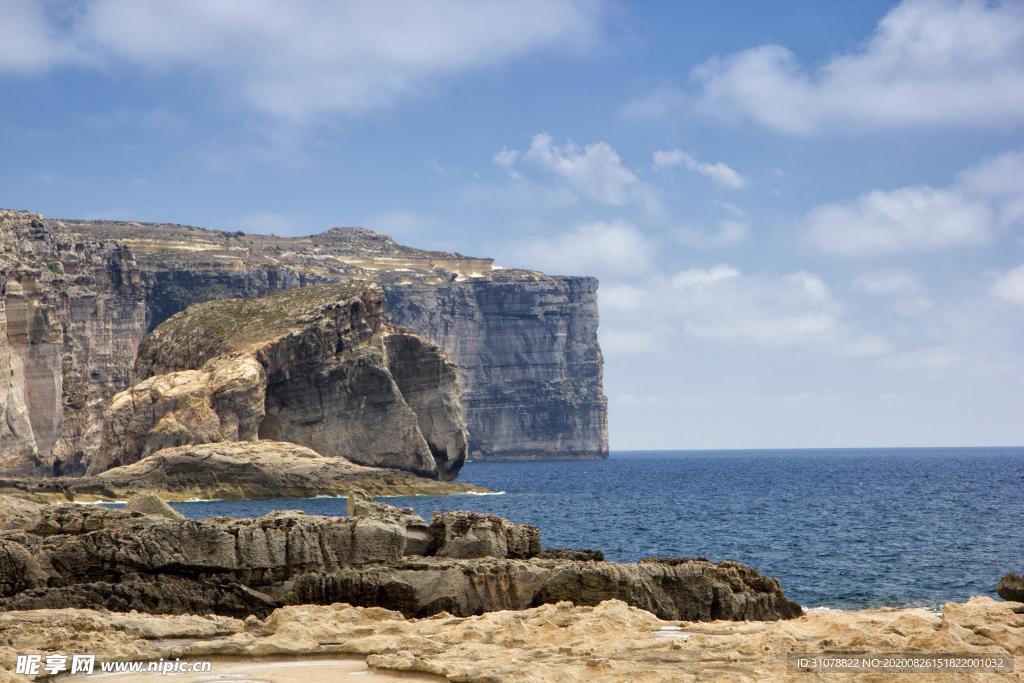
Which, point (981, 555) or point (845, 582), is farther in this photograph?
point (981, 555)

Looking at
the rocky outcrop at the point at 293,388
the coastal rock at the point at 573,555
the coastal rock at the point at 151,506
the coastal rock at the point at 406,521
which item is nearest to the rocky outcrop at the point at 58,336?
the rocky outcrop at the point at 293,388

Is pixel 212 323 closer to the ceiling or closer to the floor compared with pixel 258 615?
closer to the ceiling

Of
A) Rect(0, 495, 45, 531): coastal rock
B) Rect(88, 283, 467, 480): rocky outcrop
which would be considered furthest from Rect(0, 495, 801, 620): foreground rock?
Rect(88, 283, 467, 480): rocky outcrop

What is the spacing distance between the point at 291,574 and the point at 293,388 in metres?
79.6

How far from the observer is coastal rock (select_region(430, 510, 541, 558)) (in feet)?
80.4

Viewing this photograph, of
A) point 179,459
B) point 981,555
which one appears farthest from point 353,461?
point 981,555

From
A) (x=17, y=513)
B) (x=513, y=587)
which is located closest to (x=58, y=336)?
(x=17, y=513)

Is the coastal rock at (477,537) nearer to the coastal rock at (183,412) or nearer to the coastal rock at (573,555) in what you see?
the coastal rock at (573,555)

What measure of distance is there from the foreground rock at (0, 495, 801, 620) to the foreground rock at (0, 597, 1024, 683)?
1124mm

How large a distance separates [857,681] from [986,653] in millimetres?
2640

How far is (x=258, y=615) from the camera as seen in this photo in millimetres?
21234

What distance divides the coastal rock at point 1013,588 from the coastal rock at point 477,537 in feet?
32.1

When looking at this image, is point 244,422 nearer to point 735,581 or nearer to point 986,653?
point 735,581

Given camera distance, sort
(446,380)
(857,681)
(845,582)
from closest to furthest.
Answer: (857,681) < (845,582) < (446,380)
